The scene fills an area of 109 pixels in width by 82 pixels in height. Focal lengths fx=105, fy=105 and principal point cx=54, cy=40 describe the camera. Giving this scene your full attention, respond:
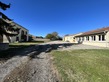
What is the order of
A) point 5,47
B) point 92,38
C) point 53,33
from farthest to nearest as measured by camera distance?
point 53,33
point 92,38
point 5,47

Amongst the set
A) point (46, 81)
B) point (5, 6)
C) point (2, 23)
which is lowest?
point (46, 81)

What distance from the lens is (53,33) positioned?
7838 cm

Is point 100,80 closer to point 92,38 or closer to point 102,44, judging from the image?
point 102,44

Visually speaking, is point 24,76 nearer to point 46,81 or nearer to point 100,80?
point 46,81

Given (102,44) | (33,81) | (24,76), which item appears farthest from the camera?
(102,44)

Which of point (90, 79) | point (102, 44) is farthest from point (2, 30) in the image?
point (102, 44)

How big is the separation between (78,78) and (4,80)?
3.17 m

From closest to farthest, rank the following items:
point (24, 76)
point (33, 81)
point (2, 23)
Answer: point (33, 81) < point (24, 76) < point (2, 23)

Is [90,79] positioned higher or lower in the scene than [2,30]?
lower

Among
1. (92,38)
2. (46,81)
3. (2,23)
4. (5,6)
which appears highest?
(5,6)

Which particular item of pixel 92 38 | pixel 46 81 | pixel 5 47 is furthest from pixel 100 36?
pixel 46 81

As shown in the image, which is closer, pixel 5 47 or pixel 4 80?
pixel 4 80

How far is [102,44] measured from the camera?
19844mm

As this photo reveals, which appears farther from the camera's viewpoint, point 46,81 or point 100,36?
point 100,36
